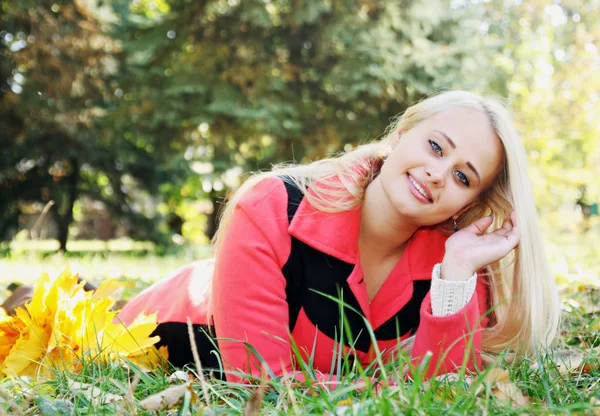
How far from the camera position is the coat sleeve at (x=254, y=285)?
1944 millimetres

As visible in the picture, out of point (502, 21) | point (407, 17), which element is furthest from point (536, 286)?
point (502, 21)

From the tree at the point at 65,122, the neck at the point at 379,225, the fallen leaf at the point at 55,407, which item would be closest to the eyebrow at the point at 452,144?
the neck at the point at 379,225

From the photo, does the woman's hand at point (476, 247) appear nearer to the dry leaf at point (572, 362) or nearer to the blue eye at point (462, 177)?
the blue eye at point (462, 177)

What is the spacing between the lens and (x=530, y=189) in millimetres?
2342

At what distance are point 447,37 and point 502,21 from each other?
306 inches

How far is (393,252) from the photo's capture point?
8.04 feet

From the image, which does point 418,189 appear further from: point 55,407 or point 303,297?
point 55,407

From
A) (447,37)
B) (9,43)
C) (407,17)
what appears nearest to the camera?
(407,17)

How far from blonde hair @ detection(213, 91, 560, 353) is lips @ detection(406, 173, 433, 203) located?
23 cm

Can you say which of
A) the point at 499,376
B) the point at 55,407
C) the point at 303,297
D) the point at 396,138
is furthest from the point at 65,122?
the point at 499,376

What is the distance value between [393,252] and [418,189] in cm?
40

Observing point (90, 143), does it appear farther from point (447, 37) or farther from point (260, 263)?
point (260, 263)

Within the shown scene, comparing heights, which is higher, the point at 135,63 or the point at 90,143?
the point at 135,63

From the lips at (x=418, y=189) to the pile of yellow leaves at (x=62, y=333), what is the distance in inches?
39.6
